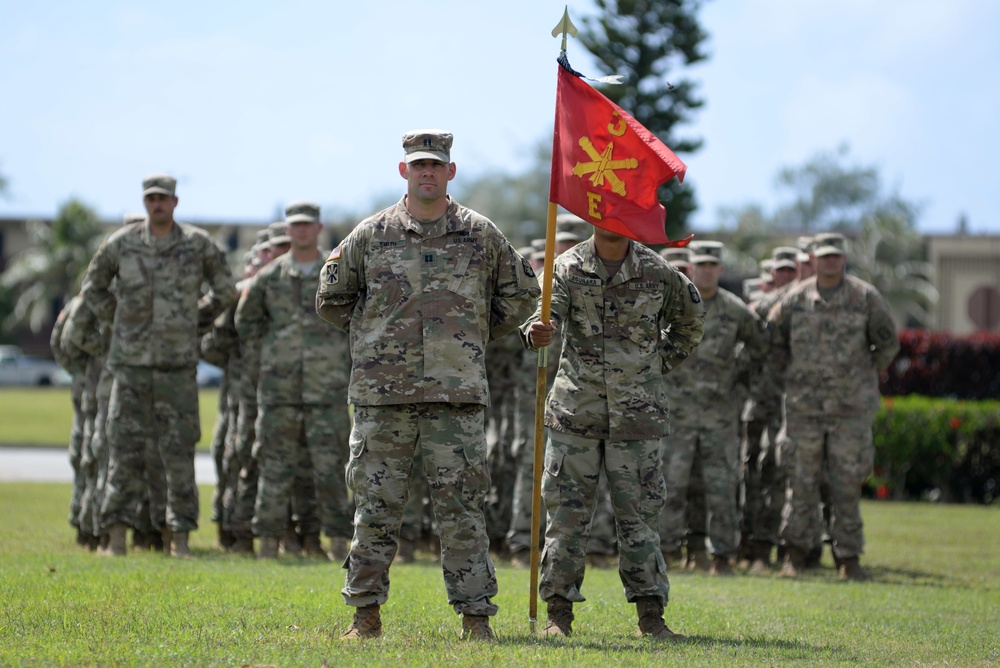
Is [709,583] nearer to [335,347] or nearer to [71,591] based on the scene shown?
[335,347]

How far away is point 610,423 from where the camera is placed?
7594 mm

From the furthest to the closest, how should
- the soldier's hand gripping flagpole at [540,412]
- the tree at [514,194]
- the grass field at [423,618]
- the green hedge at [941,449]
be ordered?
the tree at [514,194], the green hedge at [941,449], the soldier's hand gripping flagpole at [540,412], the grass field at [423,618]

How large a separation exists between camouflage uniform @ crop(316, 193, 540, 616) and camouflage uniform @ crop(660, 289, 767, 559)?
450 cm

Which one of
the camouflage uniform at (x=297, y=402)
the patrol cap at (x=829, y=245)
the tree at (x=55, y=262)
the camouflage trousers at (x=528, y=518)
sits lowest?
the camouflage trousers at (x=528, y=518)

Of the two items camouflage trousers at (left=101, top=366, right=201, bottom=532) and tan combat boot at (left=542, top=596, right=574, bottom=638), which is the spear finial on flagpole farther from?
camouflage trousers at (left=101, top=366, right=201, bottom=532)

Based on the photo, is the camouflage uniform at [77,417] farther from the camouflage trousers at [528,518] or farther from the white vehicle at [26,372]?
the white vehicle at [26,372]

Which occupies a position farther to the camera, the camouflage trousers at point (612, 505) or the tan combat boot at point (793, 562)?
the tan combat boot at point (793, 562)

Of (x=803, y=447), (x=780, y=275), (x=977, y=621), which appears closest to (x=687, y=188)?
(x=780, y=275)

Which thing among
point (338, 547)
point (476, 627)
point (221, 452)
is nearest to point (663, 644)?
point (476, 627)

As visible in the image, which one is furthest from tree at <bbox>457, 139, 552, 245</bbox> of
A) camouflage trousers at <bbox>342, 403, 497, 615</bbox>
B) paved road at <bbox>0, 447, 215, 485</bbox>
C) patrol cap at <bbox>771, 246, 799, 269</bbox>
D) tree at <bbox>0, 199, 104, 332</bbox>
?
camouflage trousers at <bbox>342, 403, 497, 615</bbox>

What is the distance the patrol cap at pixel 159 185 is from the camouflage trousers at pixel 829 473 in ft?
17.8

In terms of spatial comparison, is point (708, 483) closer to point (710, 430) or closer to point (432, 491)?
point (710, 430)

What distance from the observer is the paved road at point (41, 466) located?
20.7m

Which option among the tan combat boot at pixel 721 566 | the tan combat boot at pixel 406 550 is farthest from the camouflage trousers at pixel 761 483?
the tan combat boot at pixel 406 550
